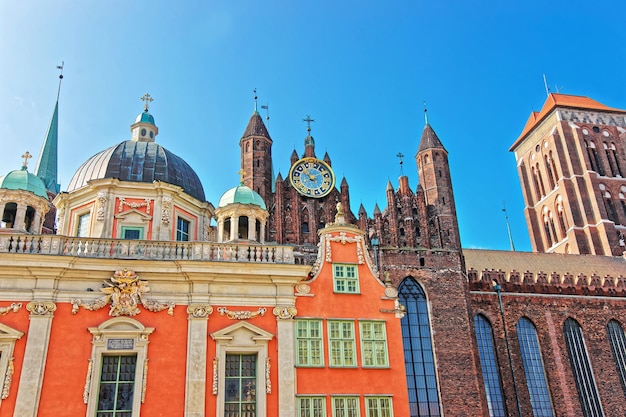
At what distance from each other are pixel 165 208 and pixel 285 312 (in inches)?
304

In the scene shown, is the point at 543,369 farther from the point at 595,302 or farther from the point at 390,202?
the point at 390,202

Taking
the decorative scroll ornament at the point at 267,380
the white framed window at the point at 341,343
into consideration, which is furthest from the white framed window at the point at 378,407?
the decorative scroll ornament at the point at 267,380

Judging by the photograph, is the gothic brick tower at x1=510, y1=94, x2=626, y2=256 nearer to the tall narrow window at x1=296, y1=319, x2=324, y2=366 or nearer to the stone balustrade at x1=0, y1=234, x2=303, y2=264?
the tall narrow window at x1=296, y1=319, x2=324, y2=366

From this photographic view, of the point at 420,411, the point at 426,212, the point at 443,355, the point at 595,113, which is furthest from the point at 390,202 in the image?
the point at 595,113

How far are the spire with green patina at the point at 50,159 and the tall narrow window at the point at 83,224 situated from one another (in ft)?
94.3

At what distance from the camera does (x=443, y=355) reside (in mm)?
33156

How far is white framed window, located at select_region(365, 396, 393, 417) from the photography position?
2044cm

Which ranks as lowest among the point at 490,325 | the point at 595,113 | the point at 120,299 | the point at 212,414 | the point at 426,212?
the point at 212,414

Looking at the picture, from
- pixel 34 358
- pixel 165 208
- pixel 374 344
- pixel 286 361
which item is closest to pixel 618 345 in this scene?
pixel 374 344

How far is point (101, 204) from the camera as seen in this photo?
24875mm

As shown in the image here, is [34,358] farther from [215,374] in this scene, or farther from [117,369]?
[215,374]

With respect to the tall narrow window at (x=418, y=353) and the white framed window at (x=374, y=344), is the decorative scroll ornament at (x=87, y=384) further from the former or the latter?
the tall narrow window at (x=418, y=353)

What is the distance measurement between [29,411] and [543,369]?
107 ft

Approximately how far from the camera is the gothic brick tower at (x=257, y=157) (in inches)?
1446
